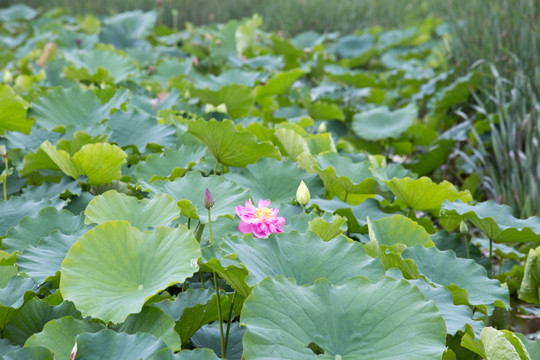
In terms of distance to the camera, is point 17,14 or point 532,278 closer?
point 532,278

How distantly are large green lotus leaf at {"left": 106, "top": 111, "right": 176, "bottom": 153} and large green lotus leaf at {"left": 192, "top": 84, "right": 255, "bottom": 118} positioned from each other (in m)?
0.45

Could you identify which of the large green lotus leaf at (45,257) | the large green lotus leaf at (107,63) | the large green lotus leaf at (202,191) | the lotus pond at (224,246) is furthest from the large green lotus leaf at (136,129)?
the large green lotus leaf at (107,63)

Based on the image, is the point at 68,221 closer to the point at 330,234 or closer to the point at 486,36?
the point at 330,234

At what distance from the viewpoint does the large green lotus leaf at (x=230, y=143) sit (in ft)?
4.57

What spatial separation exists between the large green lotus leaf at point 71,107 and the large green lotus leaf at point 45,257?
31.1 inches

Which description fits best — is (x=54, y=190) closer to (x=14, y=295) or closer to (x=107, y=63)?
(x=14, y=295)

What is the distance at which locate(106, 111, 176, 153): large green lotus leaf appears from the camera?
5.55 feet

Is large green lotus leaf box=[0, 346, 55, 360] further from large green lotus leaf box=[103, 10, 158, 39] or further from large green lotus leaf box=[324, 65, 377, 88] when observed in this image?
large green lotus leaf box=[103, 10, 158, 39]

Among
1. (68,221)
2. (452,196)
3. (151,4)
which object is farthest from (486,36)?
(151,4)

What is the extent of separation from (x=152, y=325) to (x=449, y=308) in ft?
1.69

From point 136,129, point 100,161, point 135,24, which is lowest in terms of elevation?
point 135,24

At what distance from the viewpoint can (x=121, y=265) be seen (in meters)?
0.93

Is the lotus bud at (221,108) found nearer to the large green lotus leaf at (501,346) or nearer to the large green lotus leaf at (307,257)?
the large green lotus leaf at (307,257)

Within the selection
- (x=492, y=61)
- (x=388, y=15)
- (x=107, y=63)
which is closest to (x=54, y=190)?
(x=107, y=63)
